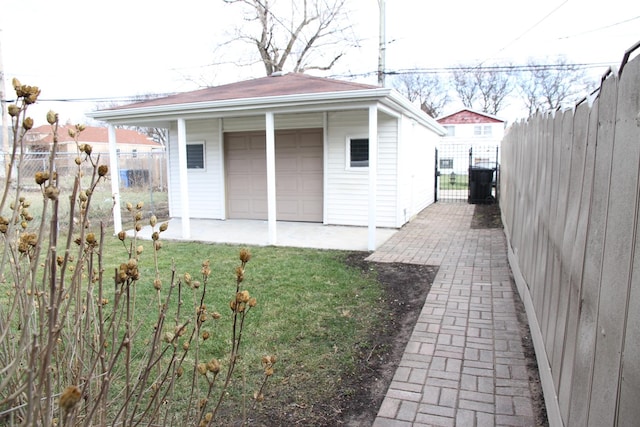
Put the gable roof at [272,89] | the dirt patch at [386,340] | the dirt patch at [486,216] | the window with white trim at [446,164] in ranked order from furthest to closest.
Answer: the window with white trim at [446,164]
the dirt patch at [486,216]
the gable roof at [272,89]
the dirt patch at [386,340]

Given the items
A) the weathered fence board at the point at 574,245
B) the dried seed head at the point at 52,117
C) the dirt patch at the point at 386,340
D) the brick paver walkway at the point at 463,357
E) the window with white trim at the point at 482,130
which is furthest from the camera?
the window with white trim at the point at 482,130

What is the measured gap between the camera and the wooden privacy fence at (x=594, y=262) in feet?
4.58

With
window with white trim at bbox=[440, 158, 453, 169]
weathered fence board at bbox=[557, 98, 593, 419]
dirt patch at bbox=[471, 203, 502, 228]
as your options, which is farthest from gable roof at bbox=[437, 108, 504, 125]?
weathered fence board at bbox=[557, 98, 593, 419]

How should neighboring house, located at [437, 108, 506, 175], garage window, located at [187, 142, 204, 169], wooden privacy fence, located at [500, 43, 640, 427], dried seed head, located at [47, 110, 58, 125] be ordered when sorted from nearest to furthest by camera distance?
dried seed head, located at [47, 110, 58, 125]
wooden privacy fence, located at [500, 43, 640, 427]
garage window, located at [187, 142, 204, 169]
neighboring house, located at [437, 108, 506, 175]

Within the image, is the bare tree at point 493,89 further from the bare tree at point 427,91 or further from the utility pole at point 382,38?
the utility pole at point 382,38

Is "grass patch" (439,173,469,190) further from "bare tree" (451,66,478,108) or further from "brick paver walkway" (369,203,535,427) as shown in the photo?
"brick paver walkway" (369,203,535,427)

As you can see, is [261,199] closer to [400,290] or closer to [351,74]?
[400,290]

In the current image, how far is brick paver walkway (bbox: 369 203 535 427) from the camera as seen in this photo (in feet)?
9.52

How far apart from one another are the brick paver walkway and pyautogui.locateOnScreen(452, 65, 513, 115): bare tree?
40.9 metres

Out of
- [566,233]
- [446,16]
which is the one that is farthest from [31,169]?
[446,16]

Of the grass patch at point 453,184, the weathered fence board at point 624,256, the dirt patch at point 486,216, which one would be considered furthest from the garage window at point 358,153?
the grass patch at point 453,184

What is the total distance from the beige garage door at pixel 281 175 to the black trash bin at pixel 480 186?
671 cm

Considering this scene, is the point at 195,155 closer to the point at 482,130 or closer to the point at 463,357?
the point at 463,357

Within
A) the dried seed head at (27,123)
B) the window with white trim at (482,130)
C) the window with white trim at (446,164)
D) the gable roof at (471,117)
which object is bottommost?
the window with white trim at (446,164)
